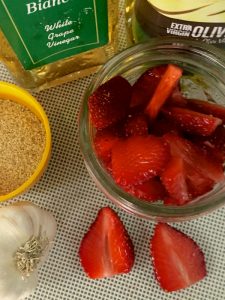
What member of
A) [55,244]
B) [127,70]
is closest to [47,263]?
[55,244]

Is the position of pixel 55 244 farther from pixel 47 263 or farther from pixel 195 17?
pixel 195 17

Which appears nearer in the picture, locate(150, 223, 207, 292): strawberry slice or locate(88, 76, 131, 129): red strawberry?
locate(88, 76, 131, 129): red strawberry

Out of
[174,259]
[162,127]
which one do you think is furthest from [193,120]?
[174,259]

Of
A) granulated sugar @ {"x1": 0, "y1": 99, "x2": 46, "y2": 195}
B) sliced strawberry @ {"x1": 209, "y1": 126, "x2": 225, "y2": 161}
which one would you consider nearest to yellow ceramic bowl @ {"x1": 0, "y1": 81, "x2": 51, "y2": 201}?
granulated sugar @ {"x1": 0, "y1": 99, "x2": 46, "y2": 195}

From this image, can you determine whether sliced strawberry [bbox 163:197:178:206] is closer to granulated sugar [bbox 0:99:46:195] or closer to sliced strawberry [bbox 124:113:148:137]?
sliced strawberry [bbox 124:113:148:137]

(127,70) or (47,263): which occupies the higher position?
(127,70)

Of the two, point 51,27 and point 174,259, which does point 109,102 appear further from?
point 174,259
